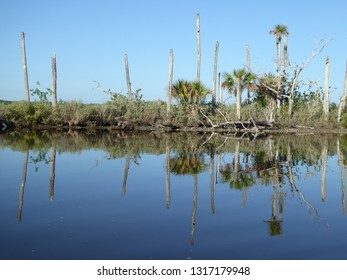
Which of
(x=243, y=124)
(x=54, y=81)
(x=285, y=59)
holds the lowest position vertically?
(x=243, y=124)

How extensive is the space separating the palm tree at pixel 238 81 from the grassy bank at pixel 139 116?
1.51 m

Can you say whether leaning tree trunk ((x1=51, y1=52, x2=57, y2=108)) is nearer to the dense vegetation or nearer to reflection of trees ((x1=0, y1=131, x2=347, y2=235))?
the dense vegetation

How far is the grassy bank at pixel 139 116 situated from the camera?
105ft

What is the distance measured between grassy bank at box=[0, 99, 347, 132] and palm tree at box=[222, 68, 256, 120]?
1.51 metres

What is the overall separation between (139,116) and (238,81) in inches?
290

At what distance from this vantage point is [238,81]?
31.0 meters

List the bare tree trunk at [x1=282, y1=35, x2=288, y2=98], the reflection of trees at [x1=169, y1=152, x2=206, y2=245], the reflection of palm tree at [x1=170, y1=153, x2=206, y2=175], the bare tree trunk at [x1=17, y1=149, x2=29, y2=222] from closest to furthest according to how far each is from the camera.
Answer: the bare tree trunk at [x1=17, y1=149, x2=29, y2=222] < the reflection of trees at [x1=169, y1=152, x2=206, y2=245] < the reflection of palm tree at [x1=170, y1=153, x2=206, y2=175] < the bare tree trunk at [x1=282, y1=35, x2=288, y2=98]

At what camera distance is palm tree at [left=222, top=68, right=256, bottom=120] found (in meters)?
30.9

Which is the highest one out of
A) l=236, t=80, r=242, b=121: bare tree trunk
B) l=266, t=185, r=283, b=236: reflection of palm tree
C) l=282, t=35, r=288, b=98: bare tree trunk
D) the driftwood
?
l=282, t=35, r=288, b=98: bare tree trunk

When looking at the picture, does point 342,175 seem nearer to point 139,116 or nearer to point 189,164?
point 189,164

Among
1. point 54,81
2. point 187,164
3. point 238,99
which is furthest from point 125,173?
point 54,81

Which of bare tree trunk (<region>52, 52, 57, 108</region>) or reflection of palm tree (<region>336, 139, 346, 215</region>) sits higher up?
bare tree trunk (<region>52, 52, 57, 108</region>)

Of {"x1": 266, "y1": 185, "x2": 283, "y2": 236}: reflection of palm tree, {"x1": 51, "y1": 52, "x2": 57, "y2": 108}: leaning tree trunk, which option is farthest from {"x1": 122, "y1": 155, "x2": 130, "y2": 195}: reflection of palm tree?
{"x1": 51, "y1": 52, "x2": 57, "y2": 108}: leaning tree trunk
